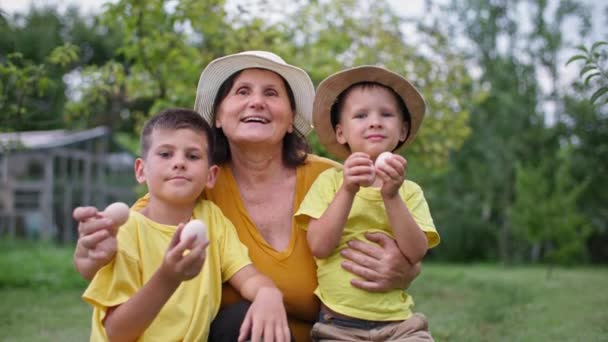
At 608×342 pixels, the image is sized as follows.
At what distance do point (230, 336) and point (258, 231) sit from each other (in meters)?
0.58

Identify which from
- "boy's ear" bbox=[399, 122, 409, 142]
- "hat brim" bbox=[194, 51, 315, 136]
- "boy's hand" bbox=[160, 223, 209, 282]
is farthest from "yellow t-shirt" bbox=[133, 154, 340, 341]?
"boy's hand" bbox=[160, 223, 209, 282]

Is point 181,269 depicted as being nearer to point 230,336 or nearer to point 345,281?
point 230,336

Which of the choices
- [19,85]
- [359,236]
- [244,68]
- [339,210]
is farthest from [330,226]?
[19,85]

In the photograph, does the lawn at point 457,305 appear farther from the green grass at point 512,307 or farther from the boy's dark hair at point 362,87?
the boy's dark hair at point 362,87

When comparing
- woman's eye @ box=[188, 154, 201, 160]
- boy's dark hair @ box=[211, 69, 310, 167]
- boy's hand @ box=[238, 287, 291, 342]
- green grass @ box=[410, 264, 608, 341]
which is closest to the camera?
boy's hand @ box=[238, 287, 291, 342]

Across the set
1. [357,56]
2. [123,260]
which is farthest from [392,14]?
[123,260]

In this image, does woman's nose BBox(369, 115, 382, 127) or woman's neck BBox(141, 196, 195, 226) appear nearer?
woman's neck BBox(141, 196, 195, 226)

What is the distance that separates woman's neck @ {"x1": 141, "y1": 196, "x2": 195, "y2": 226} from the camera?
2844 mm

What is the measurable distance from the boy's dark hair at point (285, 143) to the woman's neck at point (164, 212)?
1.91ft

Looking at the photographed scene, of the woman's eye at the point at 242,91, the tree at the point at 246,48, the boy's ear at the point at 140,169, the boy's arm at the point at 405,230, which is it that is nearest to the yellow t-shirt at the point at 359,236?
the boy's arm at the point at 405,230

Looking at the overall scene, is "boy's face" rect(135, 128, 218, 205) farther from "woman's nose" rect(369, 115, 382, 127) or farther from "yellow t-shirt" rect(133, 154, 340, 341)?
"woman's nose" rect(369, 115, 382, 127)

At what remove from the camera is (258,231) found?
328 centimetres

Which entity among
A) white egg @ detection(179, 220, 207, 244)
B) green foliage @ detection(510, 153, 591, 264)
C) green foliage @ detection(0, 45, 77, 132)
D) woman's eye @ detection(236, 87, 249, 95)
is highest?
green foliage @ detection(0, 45, 77, 132)

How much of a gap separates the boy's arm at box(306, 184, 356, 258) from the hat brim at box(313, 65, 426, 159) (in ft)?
1.73
